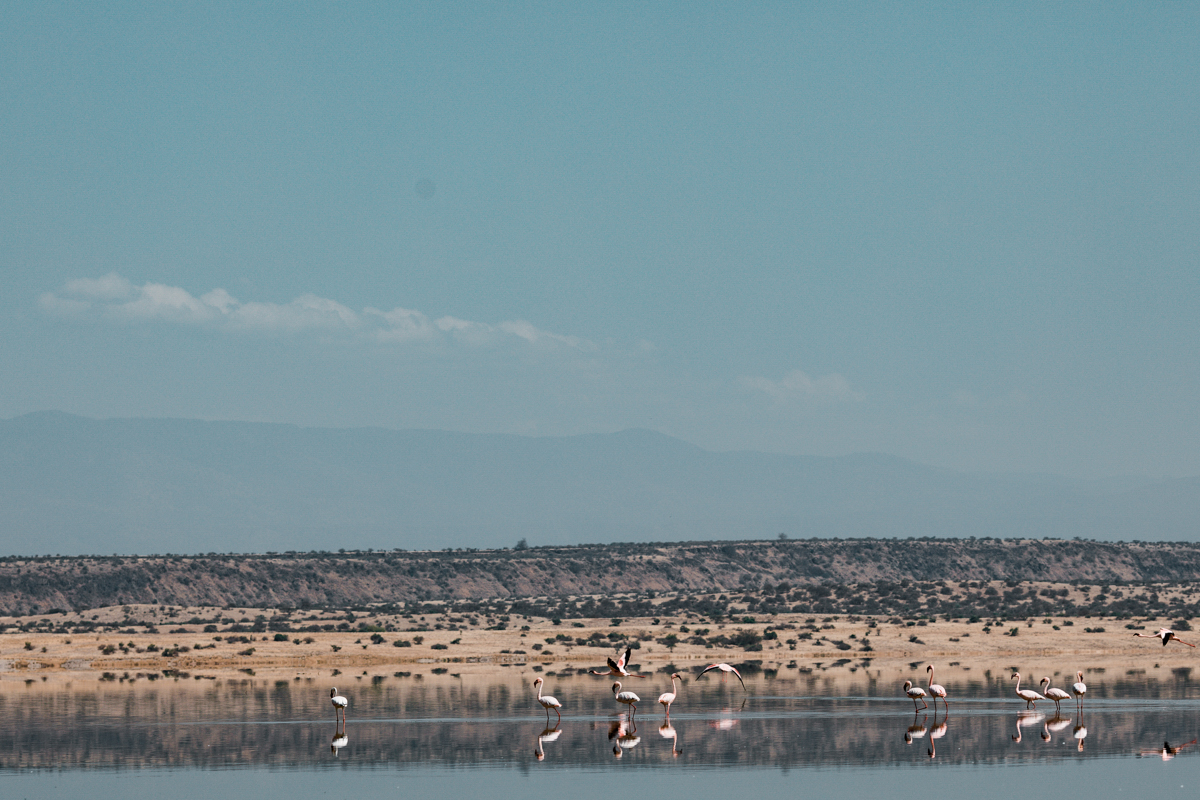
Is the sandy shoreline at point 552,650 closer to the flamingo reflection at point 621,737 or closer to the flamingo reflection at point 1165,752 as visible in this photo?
the flamingo reflection at point 621,737

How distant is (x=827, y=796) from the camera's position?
25.2 m

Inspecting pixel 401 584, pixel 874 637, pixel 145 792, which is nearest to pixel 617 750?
pixel 145 792

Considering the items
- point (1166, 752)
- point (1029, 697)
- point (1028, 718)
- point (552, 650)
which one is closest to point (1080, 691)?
point (1029, 697)

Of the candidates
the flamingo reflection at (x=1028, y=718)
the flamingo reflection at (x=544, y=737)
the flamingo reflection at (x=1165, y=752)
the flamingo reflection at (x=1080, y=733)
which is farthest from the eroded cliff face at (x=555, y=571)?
the flamingo reflection at (x=1165, y=752)

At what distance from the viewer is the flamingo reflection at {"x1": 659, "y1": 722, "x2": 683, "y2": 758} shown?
99.4 ft

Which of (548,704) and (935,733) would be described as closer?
(935,733)

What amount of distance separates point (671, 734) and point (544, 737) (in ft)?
8.57

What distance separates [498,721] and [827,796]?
12208 millimetres

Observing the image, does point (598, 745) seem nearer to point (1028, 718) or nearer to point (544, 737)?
point (544, 737)

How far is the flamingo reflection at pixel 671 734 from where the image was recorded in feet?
99.4

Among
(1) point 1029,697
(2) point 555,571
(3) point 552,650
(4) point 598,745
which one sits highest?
(2) point 555,571

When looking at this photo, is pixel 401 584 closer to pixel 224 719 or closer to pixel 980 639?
pixel 980 639

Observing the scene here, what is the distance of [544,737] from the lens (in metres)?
32.6

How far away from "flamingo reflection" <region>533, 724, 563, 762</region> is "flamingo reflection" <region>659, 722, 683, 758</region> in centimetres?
214
